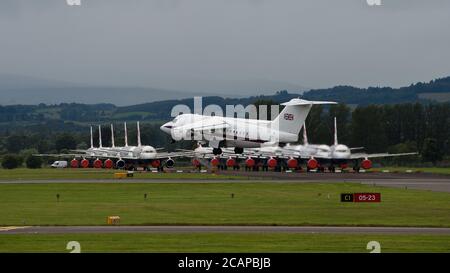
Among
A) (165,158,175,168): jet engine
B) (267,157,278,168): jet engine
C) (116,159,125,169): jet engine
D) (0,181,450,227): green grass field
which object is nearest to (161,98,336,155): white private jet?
(267,157,278,168): jet engine

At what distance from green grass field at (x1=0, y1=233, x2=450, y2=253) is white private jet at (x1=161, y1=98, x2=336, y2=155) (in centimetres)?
8200

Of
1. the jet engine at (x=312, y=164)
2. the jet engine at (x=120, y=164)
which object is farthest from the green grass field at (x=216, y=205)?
the jet engine at (x=120, y=164)

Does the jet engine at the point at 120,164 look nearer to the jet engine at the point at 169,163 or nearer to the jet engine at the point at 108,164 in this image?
the jet engine at the point at 169,163

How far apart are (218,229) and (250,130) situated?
79.5 meters

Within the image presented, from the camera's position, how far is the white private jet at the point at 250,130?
124625 millimetres

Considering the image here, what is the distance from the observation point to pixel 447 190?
76625 mm

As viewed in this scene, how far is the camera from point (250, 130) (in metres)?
124

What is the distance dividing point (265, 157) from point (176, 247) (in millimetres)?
92482

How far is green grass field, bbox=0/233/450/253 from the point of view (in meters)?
36.9

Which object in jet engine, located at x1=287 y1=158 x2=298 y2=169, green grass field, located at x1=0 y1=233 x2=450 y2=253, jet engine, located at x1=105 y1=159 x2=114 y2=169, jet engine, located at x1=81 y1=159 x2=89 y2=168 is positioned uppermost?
green grass field, located at x1=0 y1=233 x2=450 y2=253

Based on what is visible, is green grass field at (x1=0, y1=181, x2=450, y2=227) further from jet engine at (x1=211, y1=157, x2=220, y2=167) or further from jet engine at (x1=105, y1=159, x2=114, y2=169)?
jet engine at (x1=105, y1=159, x2=114, y2=169)

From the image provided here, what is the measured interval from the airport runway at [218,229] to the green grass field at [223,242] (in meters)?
1.76
